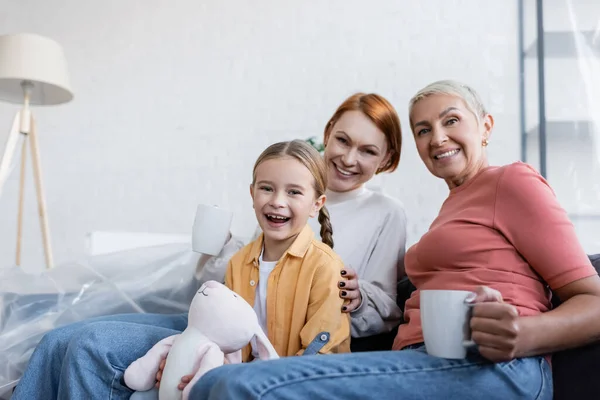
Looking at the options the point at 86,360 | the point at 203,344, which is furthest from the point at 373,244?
the point at 86,360

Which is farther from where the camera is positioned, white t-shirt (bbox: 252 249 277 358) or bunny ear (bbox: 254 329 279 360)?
white t-shirt (bbox: 252 249 277 358)

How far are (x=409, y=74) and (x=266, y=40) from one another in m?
0.66

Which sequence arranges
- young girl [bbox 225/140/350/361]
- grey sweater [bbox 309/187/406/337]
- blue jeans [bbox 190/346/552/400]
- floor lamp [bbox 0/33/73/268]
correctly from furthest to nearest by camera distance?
1. floor lamp [bbox 0/33/73/268]
2. grey sweater [bbox 309/187/406/337]
3. young girl [bbox 225/140/350/361]
4. blue jeans [bbox 190/346/552/400]

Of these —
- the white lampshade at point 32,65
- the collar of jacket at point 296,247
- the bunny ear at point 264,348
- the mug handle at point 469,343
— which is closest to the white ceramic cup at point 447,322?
the mug handle at point 469,343

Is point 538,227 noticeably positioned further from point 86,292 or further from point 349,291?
point 86,292

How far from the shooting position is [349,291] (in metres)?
1.12

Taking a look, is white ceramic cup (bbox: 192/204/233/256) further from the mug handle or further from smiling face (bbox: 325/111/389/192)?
the mug handle

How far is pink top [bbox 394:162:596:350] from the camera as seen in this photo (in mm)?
856

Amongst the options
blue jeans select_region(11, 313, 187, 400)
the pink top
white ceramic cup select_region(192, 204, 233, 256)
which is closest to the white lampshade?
white ceramic cup select_region(192, 204, 233, 256)

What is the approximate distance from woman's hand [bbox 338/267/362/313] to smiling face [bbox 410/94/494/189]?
0.27m

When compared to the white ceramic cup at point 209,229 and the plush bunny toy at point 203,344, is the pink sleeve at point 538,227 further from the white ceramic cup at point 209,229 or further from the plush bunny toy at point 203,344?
the white ceramic cup at point 209,229

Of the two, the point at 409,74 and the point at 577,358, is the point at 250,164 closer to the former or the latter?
the point at 409,74

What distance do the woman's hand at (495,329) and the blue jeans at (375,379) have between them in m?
0.05

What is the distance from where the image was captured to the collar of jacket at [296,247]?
1.14 meters
